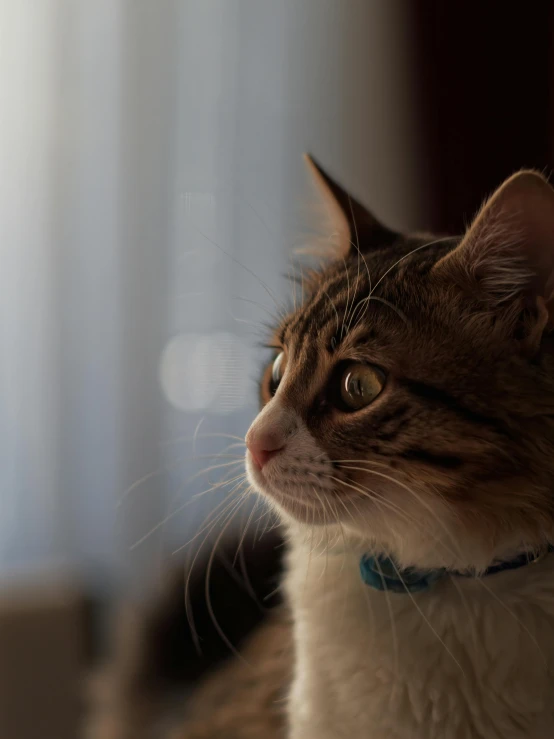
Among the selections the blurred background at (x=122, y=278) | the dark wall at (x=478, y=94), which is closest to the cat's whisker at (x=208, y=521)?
the blurred background at (x=122, y=278)

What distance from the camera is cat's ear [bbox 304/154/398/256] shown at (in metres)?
1.28

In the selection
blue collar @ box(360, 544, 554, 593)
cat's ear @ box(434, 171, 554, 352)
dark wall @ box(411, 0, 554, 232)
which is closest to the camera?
cat's ear @ box(434, 171, 554, 352)

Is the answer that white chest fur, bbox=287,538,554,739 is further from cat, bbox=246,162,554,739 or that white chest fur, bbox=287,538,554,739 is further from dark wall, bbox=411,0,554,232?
dark wall, bbox=411,0,554,232

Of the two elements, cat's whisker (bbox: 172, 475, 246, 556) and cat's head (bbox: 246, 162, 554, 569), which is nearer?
cat's head (bbox: 246, 162, 554, 569)

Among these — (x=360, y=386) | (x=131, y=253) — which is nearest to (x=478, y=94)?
(x=131, y=253)

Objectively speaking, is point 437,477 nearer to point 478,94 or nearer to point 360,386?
point 360,386

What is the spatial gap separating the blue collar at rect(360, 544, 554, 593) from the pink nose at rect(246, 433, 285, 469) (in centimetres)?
26

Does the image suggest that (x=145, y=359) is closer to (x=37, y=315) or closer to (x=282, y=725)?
(x=37, y=315)

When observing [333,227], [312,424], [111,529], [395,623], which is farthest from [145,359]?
[395,623]

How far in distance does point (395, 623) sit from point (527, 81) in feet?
5.90

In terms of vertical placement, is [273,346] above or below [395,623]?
above

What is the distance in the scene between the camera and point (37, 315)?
153 centimetres

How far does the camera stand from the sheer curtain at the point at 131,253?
149cm

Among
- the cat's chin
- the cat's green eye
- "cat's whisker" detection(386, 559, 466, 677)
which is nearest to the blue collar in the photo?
"cat's whisker" detection(386, 559, 466, 677)
